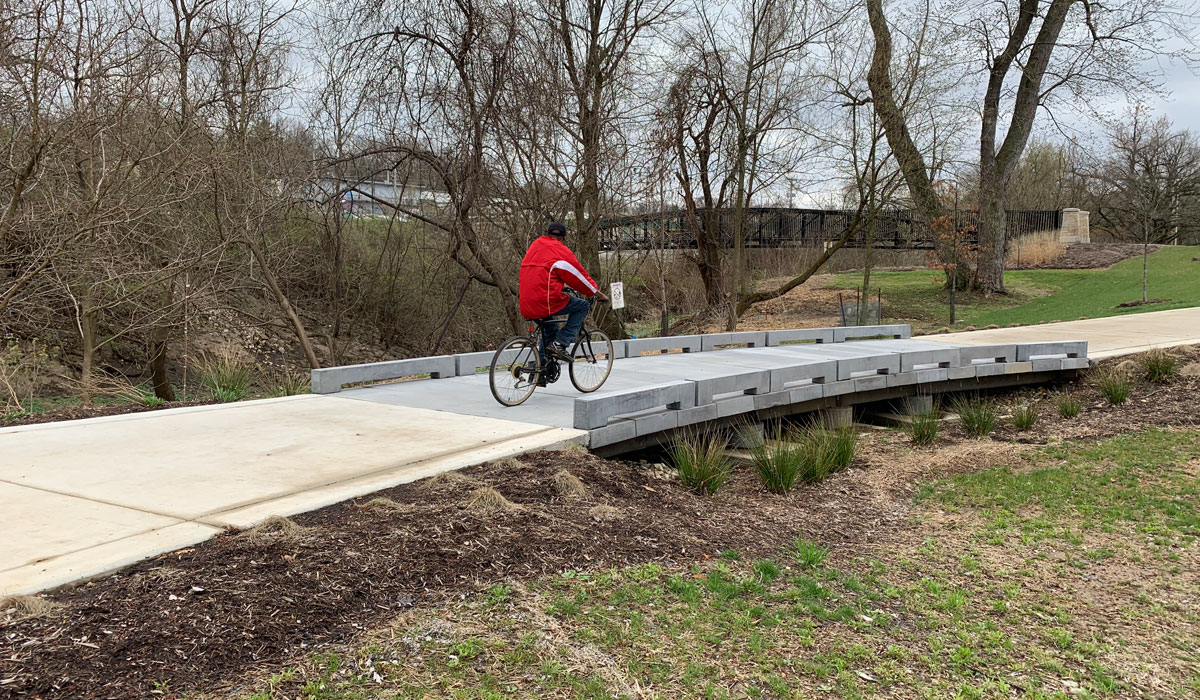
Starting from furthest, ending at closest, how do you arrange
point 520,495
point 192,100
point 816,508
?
point 192,100 < point 816,508 < point 520,495

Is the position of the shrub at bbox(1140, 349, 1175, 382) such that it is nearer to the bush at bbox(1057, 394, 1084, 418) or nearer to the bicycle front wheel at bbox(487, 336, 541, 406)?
the bush at bbox(1057, 394, 1084, 418)

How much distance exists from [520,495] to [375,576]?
4.92ft

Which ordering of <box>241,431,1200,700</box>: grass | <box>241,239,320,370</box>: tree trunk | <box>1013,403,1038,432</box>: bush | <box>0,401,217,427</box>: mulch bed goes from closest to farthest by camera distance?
1. <box>241,431,1200,700</box>: grass
2. <box>0,401,217,427</box>: mulch bed
3. <box>1013,403,1038,432</box>: bush
4. <box>241,239,320,370</box>: tree trunk

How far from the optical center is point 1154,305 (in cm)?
2564

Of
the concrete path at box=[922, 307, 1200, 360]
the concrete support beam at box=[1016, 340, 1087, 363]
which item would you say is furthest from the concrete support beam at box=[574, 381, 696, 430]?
the concrete path at box=[922, 307, 1200, 360]

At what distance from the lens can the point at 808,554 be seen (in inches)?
210

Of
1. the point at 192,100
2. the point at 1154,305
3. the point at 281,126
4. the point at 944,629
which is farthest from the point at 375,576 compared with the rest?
the point at 1154,305

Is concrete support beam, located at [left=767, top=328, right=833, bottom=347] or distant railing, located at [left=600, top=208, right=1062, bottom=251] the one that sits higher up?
distant railing, located at [left=600, top=208, right=1062, bottom=251]

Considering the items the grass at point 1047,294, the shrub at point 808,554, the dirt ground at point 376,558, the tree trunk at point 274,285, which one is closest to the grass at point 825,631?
the shrub at point 808,554

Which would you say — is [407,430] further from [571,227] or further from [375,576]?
[571,227]

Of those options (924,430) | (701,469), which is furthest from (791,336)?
(701,469)

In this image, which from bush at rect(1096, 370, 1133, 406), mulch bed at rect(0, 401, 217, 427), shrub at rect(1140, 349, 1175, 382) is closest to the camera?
mulch bed at rect(0, 401, 217, 427)

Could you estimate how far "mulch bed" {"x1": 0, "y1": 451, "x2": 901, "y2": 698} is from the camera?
3.22m

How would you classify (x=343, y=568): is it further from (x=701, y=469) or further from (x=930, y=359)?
(x=930, y=359)
